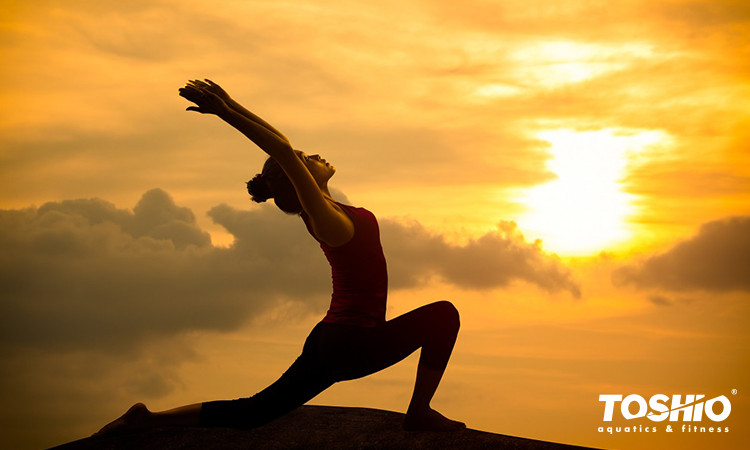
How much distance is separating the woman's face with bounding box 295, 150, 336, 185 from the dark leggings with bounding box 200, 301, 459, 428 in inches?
40.0

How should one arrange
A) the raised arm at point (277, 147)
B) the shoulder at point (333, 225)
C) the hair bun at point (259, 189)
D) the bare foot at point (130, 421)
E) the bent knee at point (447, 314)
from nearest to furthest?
the raised arm at point (277, 147), the shoulder at point (333, 225), the hair bun at point (259, 189), the bent knee at point (447, 314), the bare foot at point (130, 421)

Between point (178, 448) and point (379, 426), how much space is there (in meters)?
1.63

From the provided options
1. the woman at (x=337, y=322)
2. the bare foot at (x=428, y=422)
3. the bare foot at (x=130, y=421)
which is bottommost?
the bare foot at (x=130, y=421)

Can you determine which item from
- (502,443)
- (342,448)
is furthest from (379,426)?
(502,443)

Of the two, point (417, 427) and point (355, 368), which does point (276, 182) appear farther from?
point (417, 427)

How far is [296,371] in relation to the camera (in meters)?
5.71

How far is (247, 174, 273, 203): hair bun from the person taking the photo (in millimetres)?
5609

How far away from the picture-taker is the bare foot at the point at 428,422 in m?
6.18

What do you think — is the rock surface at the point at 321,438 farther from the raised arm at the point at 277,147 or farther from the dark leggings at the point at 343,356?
the raised arm at the point at 277,147

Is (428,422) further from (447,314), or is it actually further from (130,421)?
(130,421)

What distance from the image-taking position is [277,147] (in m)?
5.04

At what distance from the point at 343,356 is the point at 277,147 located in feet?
4.96

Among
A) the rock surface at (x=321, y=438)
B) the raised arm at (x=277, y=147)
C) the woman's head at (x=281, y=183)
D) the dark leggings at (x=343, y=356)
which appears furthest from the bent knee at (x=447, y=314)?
the woman's head at (x=281, y=183)

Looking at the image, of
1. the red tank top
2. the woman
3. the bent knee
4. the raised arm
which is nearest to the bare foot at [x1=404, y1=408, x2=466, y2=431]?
the woman
